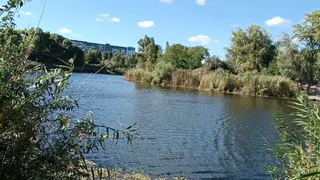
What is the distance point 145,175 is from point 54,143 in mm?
5189

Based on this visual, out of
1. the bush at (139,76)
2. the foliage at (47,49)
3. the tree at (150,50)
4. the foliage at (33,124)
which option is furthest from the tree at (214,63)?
the foliage at (33,124)

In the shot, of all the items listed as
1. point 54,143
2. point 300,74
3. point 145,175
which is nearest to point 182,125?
point 145,175

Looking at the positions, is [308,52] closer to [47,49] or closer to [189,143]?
[189,143]

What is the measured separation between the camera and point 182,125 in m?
15.1

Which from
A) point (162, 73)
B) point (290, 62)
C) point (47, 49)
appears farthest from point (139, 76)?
point (47, 49)

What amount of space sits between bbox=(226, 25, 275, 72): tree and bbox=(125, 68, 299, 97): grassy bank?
1180cm

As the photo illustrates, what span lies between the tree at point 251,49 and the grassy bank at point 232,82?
464 inches

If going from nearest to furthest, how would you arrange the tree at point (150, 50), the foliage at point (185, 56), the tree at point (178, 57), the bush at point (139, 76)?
the bush at point (139, 76) < the foliage at point (185, 56) < the tree at point (178, 57) < the tree at point (150, 50)

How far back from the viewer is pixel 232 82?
124 feet

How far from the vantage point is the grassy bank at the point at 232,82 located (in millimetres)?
35750

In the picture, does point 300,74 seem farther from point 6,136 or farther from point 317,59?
point 6,136

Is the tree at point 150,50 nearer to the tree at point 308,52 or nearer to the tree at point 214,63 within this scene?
the tree at point 214,63

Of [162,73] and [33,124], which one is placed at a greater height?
[162,73]

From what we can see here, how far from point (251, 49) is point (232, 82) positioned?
54.6 ft
